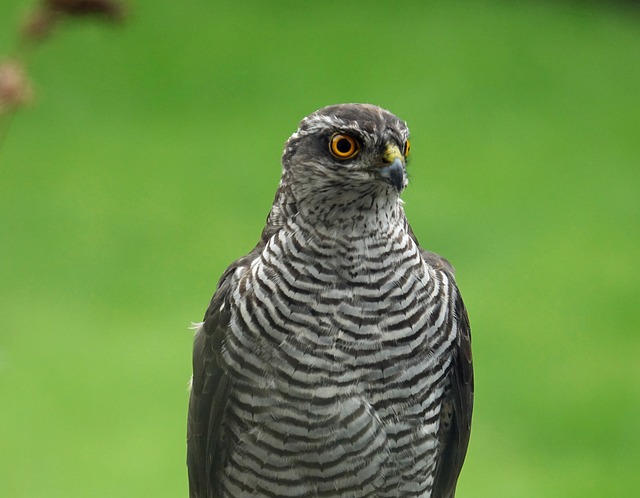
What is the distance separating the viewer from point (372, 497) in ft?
8.48

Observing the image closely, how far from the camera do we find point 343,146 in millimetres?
2285

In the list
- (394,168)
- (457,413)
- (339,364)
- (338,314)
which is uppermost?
(394,168)

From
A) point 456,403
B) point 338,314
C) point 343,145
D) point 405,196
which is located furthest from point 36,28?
point 405,196

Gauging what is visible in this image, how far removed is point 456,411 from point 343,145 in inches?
29.4

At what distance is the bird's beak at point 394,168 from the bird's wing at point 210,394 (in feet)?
1.50

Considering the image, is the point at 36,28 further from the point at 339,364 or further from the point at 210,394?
the point at 210,394

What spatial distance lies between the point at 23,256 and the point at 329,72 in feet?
8.45

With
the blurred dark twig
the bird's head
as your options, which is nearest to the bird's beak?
the bird's head

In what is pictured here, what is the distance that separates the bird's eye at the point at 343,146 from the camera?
2275 millimetres

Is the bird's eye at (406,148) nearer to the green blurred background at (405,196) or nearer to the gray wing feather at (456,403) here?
the gray wing feather at (456,403)

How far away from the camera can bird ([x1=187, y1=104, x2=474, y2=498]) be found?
233cm

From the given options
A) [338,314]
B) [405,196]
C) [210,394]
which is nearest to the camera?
[338,314]

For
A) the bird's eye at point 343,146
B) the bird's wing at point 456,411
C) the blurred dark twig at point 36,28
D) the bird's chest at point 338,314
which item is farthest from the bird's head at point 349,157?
the blurred dark twig at point 36,28

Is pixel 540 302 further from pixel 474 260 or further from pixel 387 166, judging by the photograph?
pixel 387 166
